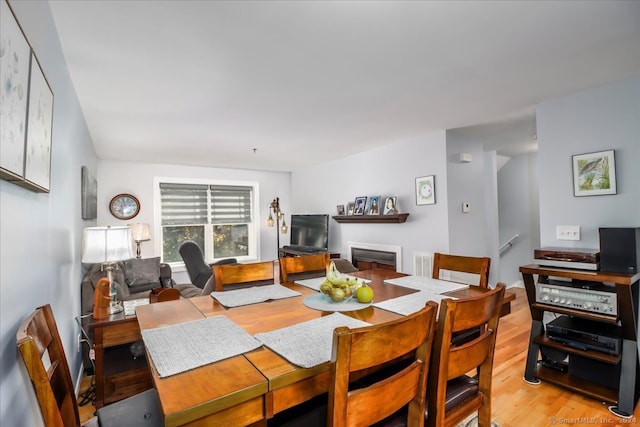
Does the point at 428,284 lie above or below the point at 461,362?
above

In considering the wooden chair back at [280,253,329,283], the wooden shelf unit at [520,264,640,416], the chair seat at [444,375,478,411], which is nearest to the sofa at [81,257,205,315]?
the wooden chair back at [280,253,329,283]

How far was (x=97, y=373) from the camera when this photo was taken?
76.7 inches

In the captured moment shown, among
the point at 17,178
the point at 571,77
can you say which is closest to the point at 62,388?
the point at 17,178

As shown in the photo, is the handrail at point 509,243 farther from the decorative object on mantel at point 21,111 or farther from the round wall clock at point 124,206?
the round wall clock at point 124,206

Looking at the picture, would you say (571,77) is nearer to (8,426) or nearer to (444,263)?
(444,263)

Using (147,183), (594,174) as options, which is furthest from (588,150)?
(147,183)

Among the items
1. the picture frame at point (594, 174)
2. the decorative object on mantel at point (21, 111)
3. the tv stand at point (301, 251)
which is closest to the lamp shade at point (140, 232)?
the tv stand at point (301, 251)

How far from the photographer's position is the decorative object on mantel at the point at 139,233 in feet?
16.2

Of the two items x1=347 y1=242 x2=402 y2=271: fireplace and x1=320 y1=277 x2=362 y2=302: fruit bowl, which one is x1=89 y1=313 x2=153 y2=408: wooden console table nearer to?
x1=320 y1=277 x2=362 y2=302: fruit bowl

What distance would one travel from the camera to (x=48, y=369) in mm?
1077

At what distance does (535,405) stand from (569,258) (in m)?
1.04

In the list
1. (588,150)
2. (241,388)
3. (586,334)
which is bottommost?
(586,334)

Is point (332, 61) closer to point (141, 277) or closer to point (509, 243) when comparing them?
point (141, 277)

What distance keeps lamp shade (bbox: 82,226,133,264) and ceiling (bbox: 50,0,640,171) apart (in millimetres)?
1071
